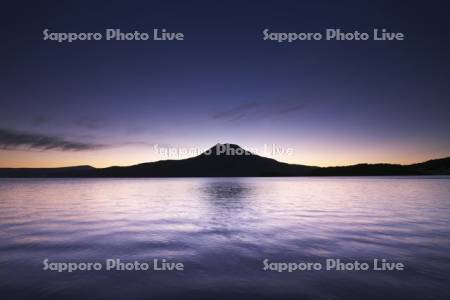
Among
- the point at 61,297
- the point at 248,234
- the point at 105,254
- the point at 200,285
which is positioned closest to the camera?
the point at 61,297

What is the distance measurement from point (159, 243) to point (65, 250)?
161 inches

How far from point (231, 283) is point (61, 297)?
15.6 ft

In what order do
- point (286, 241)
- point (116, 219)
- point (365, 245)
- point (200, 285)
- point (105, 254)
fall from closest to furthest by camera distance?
point (200, 285), point (105, 254), point (365, 245), point (286, 241), point (116, 219)

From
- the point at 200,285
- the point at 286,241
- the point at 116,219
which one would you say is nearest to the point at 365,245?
the point at 286,241

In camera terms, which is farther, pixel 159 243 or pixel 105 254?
pixel 159 243

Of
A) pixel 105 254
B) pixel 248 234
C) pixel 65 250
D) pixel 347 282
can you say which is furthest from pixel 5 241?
pixel 347 282

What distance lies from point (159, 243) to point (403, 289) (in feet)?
33.3

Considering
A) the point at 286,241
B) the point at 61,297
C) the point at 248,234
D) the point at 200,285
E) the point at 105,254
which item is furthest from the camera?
the point at 248,234

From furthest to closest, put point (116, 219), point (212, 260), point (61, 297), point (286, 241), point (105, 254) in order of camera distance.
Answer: point (116, 219), point (286, 241), point (105, 254), point (212, 260), point (61, 297)

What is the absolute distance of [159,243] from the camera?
1402 centimetres

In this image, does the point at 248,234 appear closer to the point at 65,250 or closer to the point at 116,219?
the point at 65,250

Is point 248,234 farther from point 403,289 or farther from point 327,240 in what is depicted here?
point 403,289

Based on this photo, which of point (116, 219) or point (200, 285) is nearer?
point (200, 285)

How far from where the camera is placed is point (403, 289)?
8.30m
